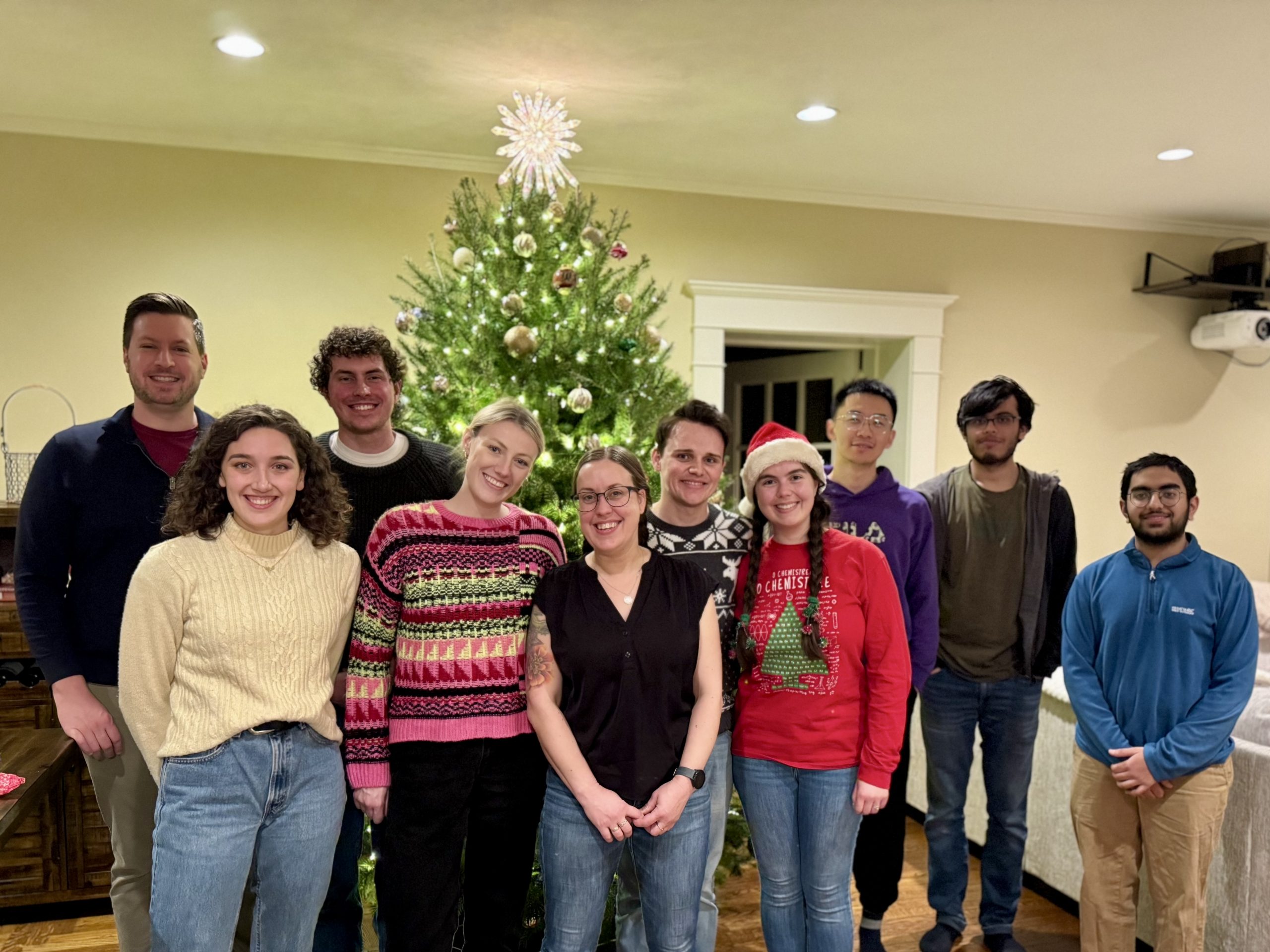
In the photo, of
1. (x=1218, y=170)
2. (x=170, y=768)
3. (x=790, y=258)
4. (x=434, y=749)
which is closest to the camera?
(x=170, y=768)

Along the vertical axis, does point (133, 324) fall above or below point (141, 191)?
below

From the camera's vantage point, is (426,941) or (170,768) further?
(426,941)

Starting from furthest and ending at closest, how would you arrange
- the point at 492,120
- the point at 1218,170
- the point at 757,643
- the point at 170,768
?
the point at 1218,170
the point at 492,120
the point at 757,643
the point at 170,768

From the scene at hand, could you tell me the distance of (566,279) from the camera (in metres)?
2.71

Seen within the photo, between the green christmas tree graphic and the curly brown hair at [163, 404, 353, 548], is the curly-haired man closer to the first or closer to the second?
the curly brown hair at [163, 404, 353, 548]

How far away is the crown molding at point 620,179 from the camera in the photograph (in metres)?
3.87

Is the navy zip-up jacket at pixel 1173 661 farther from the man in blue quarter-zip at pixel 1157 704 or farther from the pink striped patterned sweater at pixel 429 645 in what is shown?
the pink striped patterned sweater at pixel 429 645

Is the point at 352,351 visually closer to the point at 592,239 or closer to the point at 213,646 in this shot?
the point at 213,646

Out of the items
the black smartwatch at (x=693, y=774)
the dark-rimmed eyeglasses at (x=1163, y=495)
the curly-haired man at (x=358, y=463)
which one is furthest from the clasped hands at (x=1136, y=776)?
the curly-haired man at (x=358, y=463)

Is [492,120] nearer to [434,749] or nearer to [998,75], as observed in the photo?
[998,75]

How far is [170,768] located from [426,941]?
2.03 ft

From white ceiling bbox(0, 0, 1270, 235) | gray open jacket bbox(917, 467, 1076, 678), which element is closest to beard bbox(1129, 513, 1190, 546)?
gray open jacket bbox(917, 467, 1076, 678)

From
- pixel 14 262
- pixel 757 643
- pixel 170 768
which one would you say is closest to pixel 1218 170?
pixel 757 643

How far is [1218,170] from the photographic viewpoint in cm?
427
